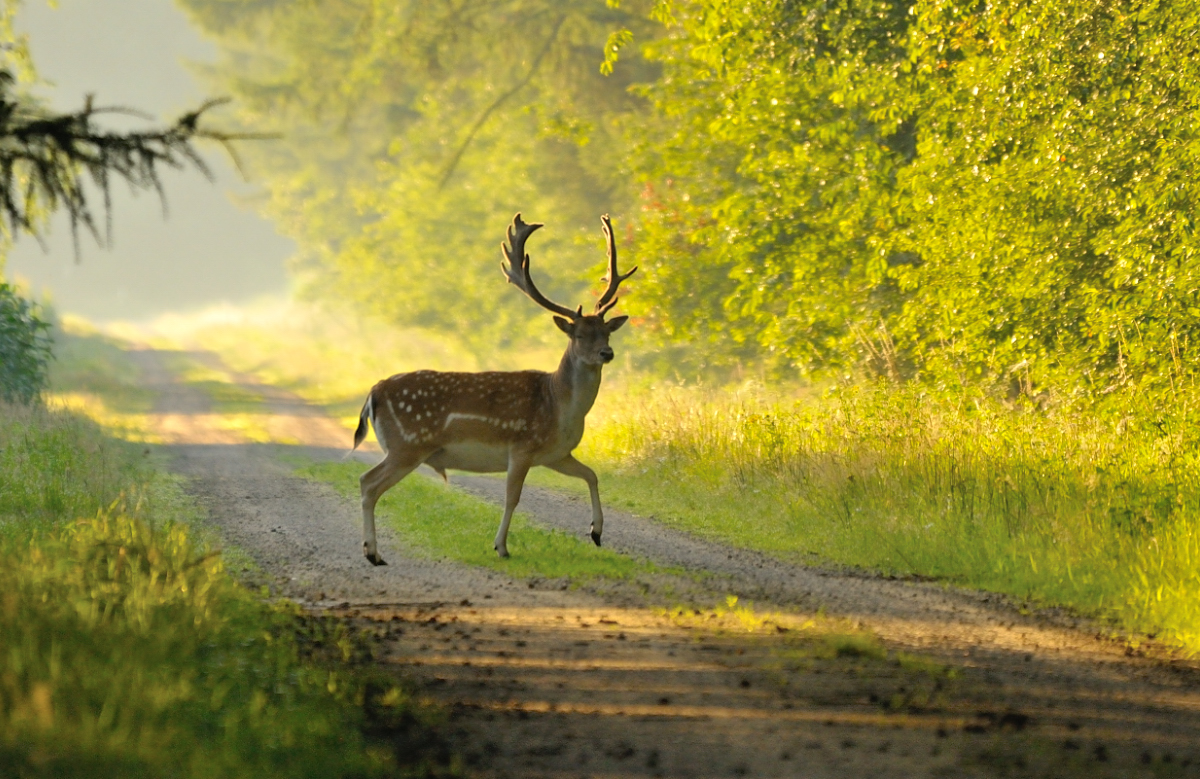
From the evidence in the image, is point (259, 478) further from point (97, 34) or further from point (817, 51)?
point (97, 34)

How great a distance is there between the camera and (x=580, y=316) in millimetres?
10289

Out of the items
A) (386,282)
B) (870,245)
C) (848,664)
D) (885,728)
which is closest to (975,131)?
(870,245)

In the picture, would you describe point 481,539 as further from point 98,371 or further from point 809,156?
point 98,371

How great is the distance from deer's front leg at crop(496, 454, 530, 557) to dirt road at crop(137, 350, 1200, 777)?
0.56m

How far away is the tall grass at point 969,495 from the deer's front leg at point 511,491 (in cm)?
242

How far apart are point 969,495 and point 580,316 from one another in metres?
3.90

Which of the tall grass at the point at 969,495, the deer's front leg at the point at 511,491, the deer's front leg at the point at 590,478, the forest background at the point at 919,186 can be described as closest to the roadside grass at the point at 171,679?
the deer's front leg at the point at 511,491

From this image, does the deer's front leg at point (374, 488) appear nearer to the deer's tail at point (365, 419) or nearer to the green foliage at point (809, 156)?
the deer's tail at point (365, 419)

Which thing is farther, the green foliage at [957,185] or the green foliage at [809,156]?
the green foliage at [809,156]

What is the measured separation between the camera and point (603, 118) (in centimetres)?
3356

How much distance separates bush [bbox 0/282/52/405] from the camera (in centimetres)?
1988

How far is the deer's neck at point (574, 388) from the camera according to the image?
33.9 ft

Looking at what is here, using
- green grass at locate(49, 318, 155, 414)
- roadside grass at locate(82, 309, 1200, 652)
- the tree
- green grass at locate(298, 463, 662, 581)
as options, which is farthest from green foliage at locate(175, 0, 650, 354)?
the tree

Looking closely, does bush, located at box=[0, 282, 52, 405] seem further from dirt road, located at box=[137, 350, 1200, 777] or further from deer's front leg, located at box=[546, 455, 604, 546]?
deer's front leg, located at box=[546, 455, 604, 546]
